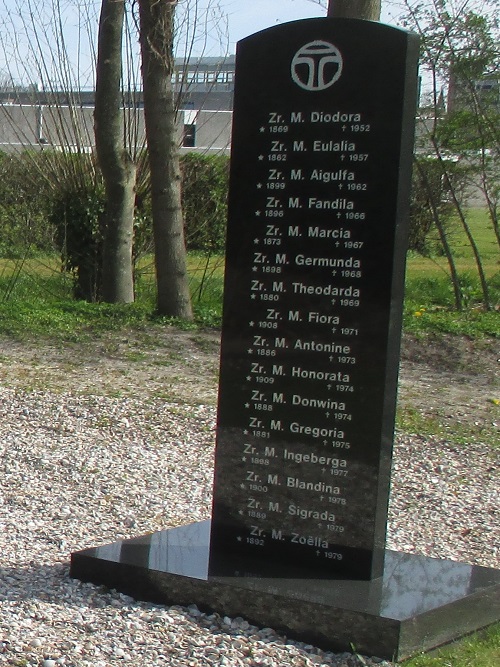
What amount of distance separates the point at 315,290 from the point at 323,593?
45.6 inches

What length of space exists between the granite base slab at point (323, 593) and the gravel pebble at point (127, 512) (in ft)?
0.21

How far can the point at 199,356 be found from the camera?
9781 mm

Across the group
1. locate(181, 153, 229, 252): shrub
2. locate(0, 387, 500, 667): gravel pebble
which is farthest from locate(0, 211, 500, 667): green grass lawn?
locate(0, 387, 500, 667): gravel pebble

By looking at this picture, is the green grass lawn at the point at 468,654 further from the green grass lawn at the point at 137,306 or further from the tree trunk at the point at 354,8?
the tree trunk at the point at 354,8

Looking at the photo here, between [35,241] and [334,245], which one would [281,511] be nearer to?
[334,245]

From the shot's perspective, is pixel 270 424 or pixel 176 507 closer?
pixel 270 424

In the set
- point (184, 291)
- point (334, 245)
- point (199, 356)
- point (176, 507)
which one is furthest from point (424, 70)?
point (334, 245)

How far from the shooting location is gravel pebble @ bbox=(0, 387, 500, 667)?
3596 millimetres

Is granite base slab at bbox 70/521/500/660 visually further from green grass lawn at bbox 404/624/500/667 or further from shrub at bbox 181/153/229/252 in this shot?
shrub at bbox 181/153/229/252

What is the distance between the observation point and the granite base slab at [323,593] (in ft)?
12.0

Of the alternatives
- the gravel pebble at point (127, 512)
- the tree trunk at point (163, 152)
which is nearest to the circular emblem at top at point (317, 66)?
the gravel pebble at point (127, 512)

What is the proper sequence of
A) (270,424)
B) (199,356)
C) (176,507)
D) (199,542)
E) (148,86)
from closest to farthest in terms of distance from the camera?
(270,424)
(199,542)
(176,507)
(199,356)
(148,86)

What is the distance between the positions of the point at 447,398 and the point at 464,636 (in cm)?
462

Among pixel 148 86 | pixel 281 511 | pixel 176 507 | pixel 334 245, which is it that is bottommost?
pixel 176 507
